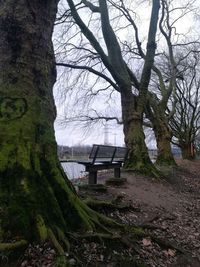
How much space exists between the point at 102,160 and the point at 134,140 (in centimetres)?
396

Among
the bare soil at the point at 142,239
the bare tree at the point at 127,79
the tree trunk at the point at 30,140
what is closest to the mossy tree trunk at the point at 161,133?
the bare tree at the point at 127,79

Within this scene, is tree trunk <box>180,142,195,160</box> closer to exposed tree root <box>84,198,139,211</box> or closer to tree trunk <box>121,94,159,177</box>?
tree trunk <box>121,94,159,177</box>

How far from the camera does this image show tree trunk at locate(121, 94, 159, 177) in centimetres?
1291

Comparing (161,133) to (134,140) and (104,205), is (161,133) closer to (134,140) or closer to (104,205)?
(134,140)

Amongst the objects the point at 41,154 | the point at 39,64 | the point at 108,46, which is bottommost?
the point at 41,154

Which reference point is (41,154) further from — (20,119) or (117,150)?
(117,150)

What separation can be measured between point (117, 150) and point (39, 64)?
19.9 ft

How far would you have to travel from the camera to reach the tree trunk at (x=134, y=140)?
12.9m

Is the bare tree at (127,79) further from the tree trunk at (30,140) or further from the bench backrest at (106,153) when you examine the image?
the tree trunk at (30,140)

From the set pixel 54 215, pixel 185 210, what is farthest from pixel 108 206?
pixel 185 210

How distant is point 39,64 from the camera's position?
5453mm

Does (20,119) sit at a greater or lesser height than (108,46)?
lesser

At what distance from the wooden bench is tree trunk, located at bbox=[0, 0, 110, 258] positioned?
11.1 feet

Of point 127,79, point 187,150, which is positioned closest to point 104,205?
point 127,79
